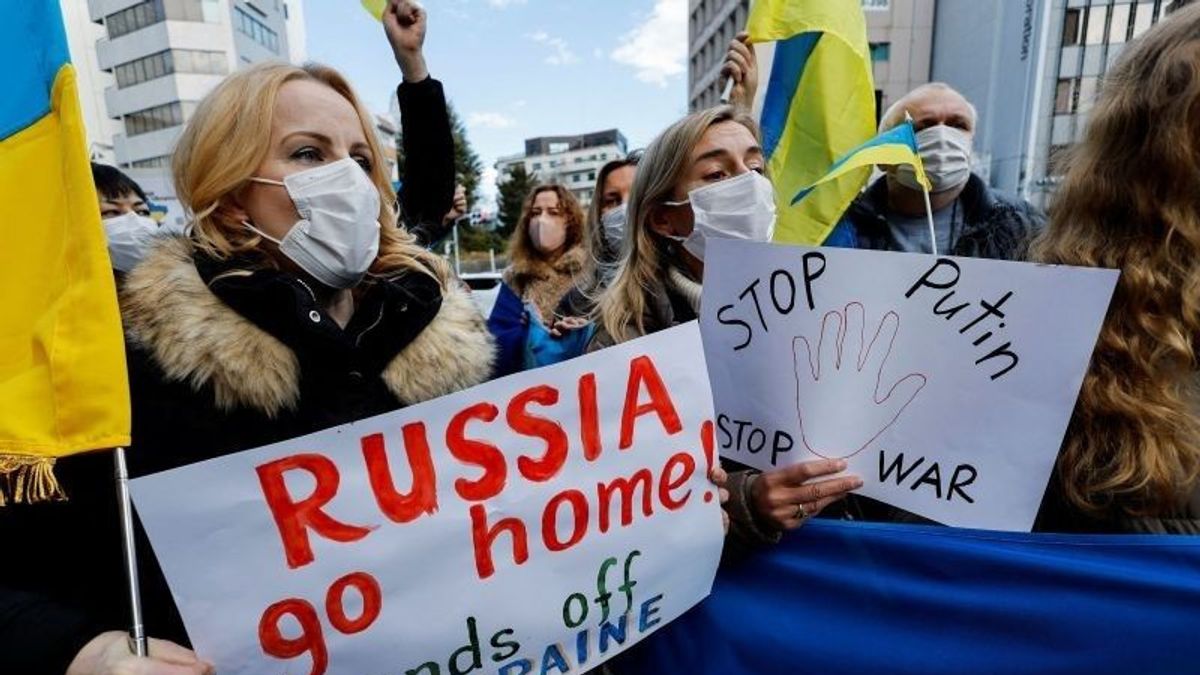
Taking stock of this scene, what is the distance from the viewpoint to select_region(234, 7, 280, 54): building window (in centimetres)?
3391

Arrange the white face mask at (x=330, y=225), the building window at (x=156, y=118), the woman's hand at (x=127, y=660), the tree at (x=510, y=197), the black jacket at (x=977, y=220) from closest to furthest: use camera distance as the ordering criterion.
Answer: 1. the woman's hand at (x=127, y=660)
2. the white face mask at (x=330, y=225)
3. the black jacket at (x=977, y=220)
4. the building window at (x=156, y=118)
5. the tree at (x=510, y=197)

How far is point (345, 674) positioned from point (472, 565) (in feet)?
0.81

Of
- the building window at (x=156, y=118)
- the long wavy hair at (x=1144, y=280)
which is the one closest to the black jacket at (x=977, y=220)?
the long wavy hair at (x=1144, y=280)

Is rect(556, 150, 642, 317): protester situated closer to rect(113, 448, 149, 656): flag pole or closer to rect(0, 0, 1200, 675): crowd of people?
rect(0, 0, 1200, 675): crowd of people

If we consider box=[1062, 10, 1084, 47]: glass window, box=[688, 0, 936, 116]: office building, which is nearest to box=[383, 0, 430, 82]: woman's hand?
box=[1062, 10, 1084, 47]: glass window

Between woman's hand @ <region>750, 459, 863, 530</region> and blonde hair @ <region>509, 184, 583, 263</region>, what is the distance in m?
2.84

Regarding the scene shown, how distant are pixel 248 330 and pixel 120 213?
3.38 m

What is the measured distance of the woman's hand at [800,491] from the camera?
121 cm

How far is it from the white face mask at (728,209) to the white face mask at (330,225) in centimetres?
86

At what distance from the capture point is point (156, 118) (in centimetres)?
3534

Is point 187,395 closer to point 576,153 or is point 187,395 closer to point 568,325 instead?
point 568,325

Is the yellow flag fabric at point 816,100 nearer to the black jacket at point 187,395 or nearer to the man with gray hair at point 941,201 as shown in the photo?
the man with gray hair at point 941,201

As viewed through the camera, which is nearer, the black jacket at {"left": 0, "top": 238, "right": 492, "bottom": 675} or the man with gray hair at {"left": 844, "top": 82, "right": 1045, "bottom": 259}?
the black jacket at {"left": 0, "top": 238, "right": 492, "bottom": 675}

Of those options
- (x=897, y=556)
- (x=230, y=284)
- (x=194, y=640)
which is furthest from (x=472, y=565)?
(x=897, y=556)
